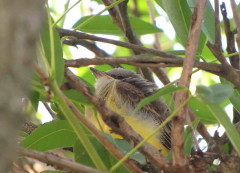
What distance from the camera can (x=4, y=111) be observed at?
994 millimetres

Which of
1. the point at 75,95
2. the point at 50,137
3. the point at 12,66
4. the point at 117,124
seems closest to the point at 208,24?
the point at 75,95

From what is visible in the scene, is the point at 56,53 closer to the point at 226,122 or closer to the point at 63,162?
the point at 63,162

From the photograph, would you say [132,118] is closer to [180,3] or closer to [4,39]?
[180,3]

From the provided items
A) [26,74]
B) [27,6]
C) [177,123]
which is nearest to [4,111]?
[26,74]

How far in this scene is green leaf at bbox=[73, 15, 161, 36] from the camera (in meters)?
3.65

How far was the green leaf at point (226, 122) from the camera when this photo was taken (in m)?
2.02

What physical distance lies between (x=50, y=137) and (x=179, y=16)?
89 centimetres

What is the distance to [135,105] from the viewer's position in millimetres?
3533

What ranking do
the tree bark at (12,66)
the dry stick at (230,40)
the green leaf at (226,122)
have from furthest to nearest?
1. the dry stick at (230,40)
2. the green leaf at (226,122)
3. the tree bark at (12,66)

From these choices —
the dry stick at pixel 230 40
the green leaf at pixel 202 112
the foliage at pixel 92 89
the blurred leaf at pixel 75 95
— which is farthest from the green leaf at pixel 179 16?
the green leaf at pixel 202 112

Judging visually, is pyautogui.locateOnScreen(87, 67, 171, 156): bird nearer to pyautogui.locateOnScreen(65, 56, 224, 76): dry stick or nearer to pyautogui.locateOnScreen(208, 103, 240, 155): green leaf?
pyautogui.locateOnScreen(65, 56, 224, 76): dry stick

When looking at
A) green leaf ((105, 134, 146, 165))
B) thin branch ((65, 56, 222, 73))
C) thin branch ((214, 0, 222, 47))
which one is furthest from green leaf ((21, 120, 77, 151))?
thin branch ((214, 0, 222, 47))

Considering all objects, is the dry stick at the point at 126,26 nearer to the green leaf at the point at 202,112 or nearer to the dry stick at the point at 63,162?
the green leaf at the point at 202,112

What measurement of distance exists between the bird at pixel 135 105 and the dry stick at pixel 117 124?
97 centimetres
